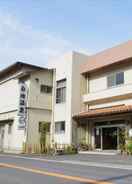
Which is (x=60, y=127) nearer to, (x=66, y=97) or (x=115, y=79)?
(x=66, y=97)

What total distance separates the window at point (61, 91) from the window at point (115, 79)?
474 centimetres

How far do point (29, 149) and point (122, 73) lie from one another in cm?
1081

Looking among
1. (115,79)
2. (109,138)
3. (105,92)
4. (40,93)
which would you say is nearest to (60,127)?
(40,93)

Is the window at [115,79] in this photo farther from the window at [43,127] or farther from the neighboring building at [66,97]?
the window at [43,127]

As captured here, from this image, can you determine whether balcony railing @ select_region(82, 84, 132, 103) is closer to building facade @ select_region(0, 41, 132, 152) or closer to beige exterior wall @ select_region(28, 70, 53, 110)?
building facade @ select_region(0, 41, 132, 152)

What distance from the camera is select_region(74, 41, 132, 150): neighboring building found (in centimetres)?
2428

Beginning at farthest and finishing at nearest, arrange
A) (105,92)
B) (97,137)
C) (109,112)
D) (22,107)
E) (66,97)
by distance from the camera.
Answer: (66,97) → (22,107) → (97,137) → (105,92) → (109,112)

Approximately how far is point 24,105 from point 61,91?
13.2 ft

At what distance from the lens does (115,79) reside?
26.4 meters

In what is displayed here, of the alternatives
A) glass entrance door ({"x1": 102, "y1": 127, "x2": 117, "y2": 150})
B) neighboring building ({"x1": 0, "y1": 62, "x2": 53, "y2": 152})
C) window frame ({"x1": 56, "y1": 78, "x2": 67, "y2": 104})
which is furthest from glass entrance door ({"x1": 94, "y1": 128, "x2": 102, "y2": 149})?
neighboring building ({"x1": 0, "y1": 62, "x2": 53, "y2": 152})

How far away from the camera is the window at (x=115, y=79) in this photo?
25.7m

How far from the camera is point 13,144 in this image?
30.3m

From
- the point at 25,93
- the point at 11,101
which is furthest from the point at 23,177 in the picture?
the point at 11,101

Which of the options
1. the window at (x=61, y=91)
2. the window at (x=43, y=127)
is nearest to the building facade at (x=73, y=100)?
the window at (x=61, y=91)
